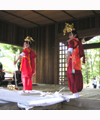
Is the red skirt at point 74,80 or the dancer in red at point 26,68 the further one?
the dancer in red at point 26,68

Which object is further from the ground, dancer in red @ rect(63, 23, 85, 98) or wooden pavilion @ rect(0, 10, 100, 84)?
wooden pavilion @ rect(0, 10, 100, 84)

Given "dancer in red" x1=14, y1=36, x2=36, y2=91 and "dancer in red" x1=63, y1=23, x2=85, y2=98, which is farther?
"dancer in red" x1=14, y1=36, x2=36, y2=91

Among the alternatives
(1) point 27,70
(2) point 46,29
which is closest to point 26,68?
(1) point 27,70

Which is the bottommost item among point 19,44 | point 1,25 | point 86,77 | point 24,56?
point 86,77

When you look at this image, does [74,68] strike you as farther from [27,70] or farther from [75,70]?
[27,70]

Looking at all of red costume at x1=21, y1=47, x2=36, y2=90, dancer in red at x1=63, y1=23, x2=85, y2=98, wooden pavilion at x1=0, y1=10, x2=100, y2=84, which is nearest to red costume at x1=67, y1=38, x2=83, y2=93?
dancer in red at x1=63, y1=23, x2=85, y2=98

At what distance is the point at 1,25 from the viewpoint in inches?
347

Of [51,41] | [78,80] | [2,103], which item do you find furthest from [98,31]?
[2,103]

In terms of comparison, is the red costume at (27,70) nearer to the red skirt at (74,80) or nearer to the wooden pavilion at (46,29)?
the red skirt at (74,80)

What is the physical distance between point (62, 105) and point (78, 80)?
0.59 m

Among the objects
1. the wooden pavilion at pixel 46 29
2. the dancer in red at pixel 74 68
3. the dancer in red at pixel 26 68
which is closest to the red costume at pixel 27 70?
the dancer in red at pixel 26 68

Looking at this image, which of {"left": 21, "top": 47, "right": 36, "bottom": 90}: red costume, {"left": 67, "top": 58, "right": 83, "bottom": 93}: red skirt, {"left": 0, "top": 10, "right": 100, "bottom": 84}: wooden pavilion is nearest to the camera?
{"left": 67, "top": 58, "right": 83, "bottom": 93}: red skirt

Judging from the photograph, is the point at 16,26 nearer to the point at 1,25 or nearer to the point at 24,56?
the point at 1,25

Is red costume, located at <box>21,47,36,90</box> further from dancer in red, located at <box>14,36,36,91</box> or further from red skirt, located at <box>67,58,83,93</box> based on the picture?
red skirt, located at <box>67,58,83,93</box>
